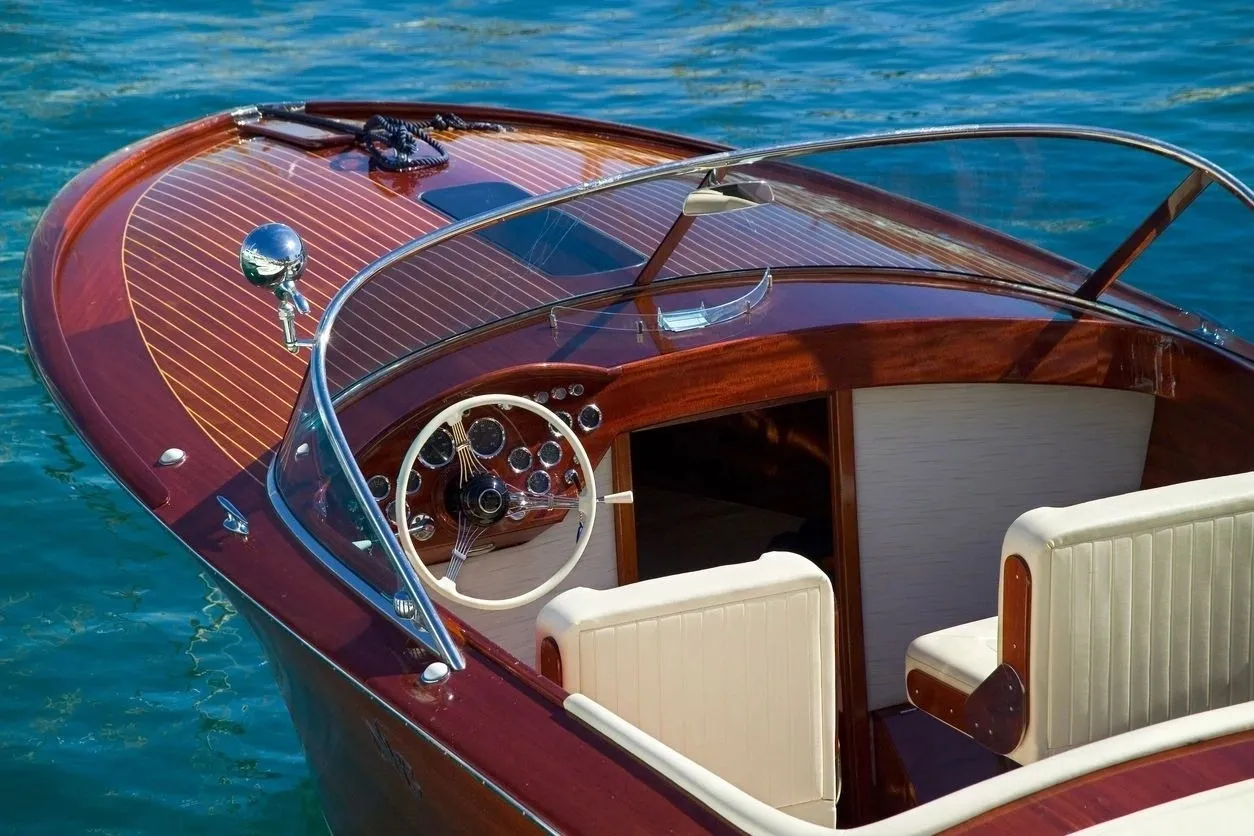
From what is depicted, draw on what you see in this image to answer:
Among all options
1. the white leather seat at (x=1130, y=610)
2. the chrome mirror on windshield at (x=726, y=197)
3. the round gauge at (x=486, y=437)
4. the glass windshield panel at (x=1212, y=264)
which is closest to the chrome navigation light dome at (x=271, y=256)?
the round gauge at (x=486, y=437)

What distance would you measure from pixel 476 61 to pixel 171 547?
5297 mm

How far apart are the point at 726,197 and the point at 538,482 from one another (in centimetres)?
69

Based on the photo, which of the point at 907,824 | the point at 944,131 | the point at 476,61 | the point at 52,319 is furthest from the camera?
the point at 476,61

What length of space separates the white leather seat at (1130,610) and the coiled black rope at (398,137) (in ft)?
7.55

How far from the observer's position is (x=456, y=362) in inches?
116

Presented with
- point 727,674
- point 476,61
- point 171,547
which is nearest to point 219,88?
point 476,61

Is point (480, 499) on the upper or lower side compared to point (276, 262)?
lower

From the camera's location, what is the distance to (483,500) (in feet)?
9.34

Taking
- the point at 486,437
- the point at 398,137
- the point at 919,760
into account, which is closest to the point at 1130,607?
the point at 919,760

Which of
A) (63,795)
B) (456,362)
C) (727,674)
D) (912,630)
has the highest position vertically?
(456,362)

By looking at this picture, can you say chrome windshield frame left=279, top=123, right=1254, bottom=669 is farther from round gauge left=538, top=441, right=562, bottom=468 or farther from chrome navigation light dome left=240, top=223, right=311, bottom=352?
round gauge left=538, top=441, right=562, bottom=468

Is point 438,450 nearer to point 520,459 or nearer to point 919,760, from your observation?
point 520,459

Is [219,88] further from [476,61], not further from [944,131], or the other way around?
[944,131]

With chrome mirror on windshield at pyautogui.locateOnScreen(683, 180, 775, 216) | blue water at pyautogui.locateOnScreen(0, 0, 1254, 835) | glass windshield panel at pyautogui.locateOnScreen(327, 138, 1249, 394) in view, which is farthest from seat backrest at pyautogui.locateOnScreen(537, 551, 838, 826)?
blue water at pyautogui.locateOnScreen(0, 0, 1254, 835)
